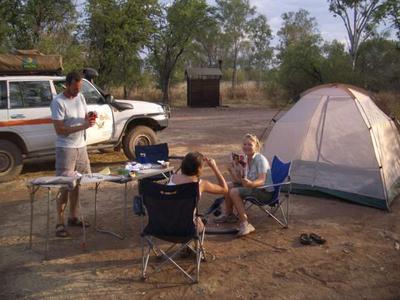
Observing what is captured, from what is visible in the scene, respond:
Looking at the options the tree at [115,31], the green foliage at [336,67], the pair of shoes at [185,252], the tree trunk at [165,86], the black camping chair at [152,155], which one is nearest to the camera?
the pair of shoes at [185,252]

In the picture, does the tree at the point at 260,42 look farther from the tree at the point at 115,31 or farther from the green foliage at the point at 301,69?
the tree at the point at 115,31

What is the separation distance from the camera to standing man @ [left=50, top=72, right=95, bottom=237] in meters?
5.66

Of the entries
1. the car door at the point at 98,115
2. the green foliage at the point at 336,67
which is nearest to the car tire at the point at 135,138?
the car door at the point at 98,115

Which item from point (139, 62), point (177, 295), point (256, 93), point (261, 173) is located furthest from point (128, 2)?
point (177, 295)

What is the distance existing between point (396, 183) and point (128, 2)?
18.3m

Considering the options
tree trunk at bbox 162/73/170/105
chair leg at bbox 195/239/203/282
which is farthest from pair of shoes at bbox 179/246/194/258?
tree trunk at bbox 162/73/170/105

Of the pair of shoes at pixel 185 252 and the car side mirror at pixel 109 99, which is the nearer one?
the pair of shoes at pixel 185 252

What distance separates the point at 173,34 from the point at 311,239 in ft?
81.8

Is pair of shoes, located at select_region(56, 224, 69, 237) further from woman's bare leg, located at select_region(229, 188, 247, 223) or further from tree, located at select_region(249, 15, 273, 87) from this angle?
tree, located at select_region(249, 15, 273, 87)

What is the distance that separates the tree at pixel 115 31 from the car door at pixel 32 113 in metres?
14.2

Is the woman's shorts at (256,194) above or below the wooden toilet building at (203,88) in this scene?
below

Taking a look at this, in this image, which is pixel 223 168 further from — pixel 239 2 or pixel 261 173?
pixel 239 2

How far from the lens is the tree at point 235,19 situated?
160 feet

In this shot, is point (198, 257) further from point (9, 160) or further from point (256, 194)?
point (9, 160)
